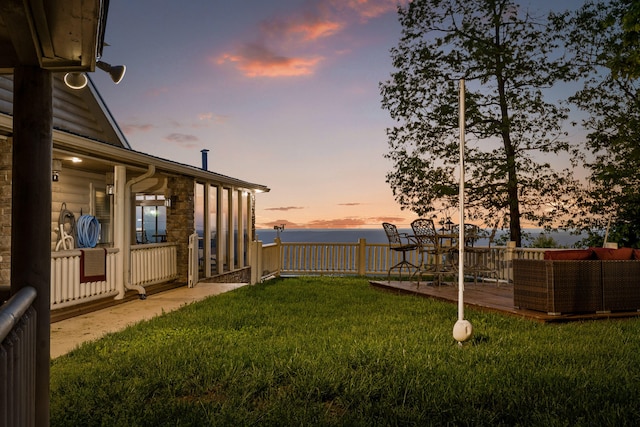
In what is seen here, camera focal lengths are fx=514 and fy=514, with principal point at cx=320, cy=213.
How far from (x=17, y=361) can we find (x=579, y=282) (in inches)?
250

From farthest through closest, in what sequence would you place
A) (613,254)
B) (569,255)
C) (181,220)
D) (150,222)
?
(150,222), (181,220), (613,254), (569,255)

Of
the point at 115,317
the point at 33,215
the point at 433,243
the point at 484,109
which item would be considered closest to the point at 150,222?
the point at 115,317

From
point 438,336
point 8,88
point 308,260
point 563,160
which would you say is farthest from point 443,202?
point 8,88

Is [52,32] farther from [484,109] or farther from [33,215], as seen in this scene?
[484,109]

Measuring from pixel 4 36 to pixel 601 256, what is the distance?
6.77 m

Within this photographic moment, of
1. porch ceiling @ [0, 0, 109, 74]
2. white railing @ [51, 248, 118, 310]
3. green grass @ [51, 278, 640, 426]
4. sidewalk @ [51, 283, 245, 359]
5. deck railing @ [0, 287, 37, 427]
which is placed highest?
porch ceiling @ [0, 0, 109, 74]

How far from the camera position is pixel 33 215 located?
97.5 inches

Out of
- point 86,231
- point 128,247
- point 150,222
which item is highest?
point 150,222

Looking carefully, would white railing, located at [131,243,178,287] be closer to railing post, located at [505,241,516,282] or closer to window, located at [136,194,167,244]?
window, located at [136,194,167,244]

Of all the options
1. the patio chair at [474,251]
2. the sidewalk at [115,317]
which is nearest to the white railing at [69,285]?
the sidewalk at [115,317]

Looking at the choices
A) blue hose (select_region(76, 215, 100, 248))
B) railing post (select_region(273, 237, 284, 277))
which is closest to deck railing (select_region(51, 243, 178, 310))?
blue hose (select_region(76, 215, 100, 248))

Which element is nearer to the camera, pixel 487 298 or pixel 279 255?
pixel 487 298

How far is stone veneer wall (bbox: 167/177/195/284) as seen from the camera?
427 inches

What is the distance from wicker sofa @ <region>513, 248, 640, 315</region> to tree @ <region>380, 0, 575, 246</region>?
738cm
